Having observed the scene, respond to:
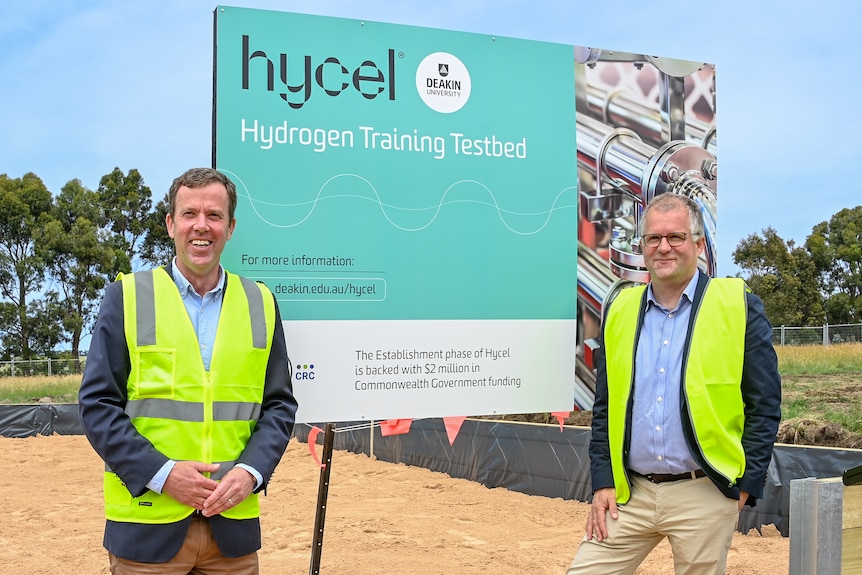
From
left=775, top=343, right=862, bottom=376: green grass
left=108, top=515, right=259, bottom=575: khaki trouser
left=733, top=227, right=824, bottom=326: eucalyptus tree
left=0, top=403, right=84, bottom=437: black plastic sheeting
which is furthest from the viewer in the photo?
left=733, top=227, right=824, bottom=326: eucalyptus tree

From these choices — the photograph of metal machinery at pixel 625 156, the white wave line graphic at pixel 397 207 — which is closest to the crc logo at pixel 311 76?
the white wave line graphic at pixel 397 207

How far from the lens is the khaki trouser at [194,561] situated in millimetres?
2805

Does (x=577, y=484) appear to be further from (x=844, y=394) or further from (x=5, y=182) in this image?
(x=5, y=182)

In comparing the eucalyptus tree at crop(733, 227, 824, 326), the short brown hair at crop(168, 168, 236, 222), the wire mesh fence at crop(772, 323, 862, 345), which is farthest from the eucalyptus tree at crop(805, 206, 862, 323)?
the short brown hair at crop(168, 168, 236, 222)

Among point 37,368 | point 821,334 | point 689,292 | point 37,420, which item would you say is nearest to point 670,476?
point 689,292

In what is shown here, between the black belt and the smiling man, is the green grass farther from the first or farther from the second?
the smiling man

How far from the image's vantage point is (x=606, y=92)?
15.3 ft

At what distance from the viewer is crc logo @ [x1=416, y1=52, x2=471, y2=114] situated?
422cm

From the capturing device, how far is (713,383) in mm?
3225

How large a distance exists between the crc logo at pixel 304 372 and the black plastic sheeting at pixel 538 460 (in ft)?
7.33

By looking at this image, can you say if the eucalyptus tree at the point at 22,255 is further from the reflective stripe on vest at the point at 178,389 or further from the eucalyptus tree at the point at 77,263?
the reflective stripe on vest at the point at 178,389

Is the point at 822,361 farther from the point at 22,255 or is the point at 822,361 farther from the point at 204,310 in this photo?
the point at 22,255

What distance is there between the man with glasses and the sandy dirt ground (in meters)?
2.98

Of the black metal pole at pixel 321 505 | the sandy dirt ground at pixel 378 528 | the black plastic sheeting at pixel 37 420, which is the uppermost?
the black metal pole at pixel 321 505
